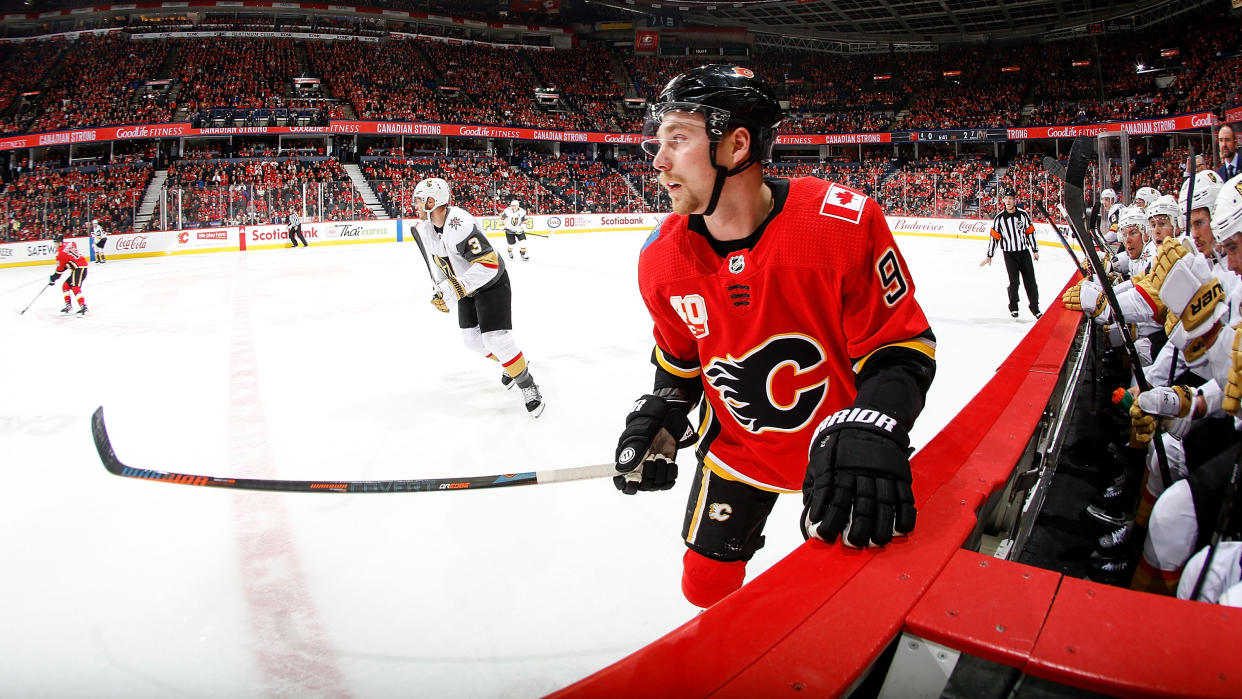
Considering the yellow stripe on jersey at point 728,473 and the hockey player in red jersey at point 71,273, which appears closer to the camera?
the yellow stripe on jersey at point 728,473

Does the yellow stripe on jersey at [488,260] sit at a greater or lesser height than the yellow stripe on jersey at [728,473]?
greater

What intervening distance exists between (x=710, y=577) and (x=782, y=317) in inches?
38.1


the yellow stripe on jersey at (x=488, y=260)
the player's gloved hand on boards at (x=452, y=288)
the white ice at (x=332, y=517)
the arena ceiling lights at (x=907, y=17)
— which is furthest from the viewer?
the arena ceiling lights at (x=907, y=17)

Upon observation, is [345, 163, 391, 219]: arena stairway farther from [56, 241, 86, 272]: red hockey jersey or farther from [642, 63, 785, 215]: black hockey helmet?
[642, 63, 785, 215]: black hockey helmet

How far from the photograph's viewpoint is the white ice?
2.60 metres

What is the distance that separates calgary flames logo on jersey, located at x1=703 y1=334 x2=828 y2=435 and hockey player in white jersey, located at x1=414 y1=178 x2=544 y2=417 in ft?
12.0

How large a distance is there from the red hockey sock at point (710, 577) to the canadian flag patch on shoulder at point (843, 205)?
119 centimetres

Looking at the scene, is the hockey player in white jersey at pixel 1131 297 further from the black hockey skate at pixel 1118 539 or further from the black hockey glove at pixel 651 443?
the black hockey glove at pixel 651 443

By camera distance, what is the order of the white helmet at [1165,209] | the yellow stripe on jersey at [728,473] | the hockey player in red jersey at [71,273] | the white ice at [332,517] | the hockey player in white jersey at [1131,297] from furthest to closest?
the hockey player in red jersey at [71,273]
the white helmet at [1165,209]
the hockey player in white jersey at [1131,297]
the white ice at [332,517]
the yellow stripe on jersey at [728,473]

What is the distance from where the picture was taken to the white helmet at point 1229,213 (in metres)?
2.29

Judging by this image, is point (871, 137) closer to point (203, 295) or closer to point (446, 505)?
point (203, 295)

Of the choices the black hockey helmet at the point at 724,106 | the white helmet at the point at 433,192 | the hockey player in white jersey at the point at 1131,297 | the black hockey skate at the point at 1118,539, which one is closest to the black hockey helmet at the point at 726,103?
the black hockey helmet at the point at 724,106

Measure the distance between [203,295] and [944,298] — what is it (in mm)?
12539

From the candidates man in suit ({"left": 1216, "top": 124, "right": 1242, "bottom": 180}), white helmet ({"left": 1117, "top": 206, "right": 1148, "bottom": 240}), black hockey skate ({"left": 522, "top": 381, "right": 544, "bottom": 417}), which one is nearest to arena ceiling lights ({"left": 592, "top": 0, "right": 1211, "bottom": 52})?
man in suit ({"left": 1216, "top": 124, "right": 1242, "bottom": 180})
